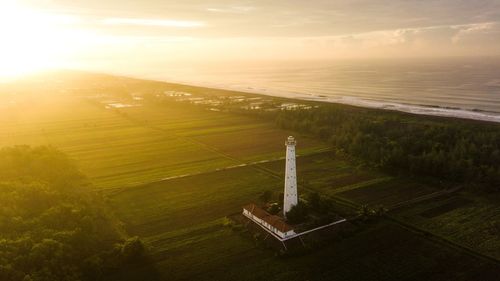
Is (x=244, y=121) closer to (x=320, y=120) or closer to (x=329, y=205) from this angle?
(x=320, y=120)

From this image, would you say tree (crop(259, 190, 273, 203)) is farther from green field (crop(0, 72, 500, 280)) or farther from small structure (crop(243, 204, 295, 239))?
green field (crop(0, 72, 500, 280))

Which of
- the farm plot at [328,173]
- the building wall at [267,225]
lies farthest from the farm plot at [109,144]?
the building wall at [267,225]

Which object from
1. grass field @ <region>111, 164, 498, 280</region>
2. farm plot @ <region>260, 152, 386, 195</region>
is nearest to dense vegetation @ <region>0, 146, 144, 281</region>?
grass field @ <region>111, 164, 498, 280</region>

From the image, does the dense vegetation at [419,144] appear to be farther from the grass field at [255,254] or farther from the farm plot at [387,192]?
the grass field at [255,254]

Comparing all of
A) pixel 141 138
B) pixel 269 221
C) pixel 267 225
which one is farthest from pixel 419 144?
pixel 141 138

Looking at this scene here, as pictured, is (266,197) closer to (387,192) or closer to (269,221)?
(269,221)

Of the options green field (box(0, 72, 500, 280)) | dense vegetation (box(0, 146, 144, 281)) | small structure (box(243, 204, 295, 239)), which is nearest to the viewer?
dense vegetation (box(0, 146, 144, 281))

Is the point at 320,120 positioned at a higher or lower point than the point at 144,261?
higher

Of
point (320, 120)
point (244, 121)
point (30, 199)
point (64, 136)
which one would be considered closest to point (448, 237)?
point (30, 199)
